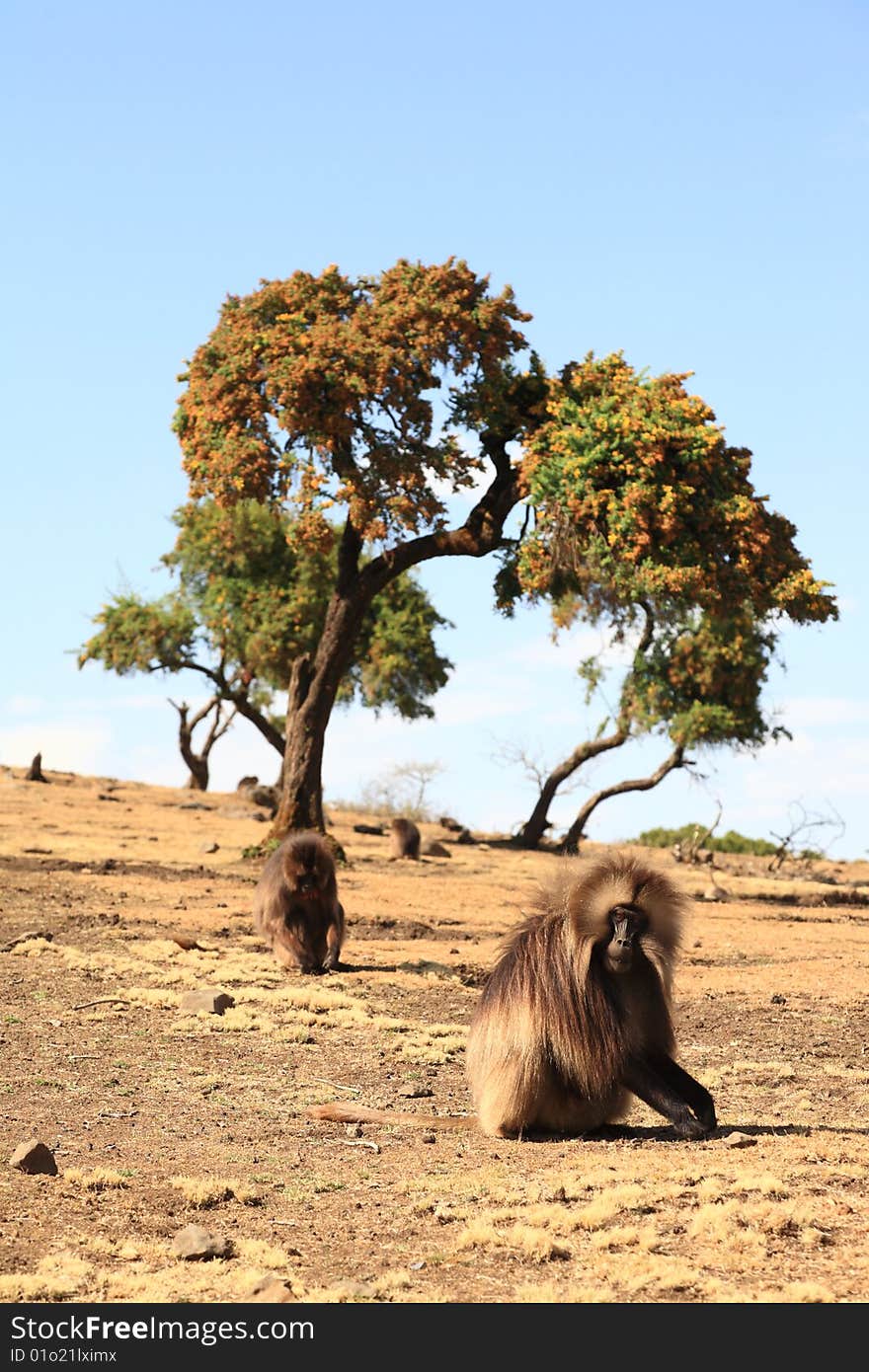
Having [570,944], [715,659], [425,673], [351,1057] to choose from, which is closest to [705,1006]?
[351,1057]

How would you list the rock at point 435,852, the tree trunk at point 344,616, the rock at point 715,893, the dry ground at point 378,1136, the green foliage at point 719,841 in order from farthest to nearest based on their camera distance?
1. the green foliage at point 719,841
2. the rock at point 435,852
3. the rock at point 715,893
4. the tree trunk at point 344,616
5. the dry ground at point 378,1136

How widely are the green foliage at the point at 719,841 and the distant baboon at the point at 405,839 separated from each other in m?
15.2

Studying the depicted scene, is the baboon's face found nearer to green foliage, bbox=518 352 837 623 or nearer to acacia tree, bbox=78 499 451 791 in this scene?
green foliage, bbox=518 352 837 623

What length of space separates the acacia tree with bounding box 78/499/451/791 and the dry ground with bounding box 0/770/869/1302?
58.3 ft

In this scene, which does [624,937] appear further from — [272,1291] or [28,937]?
[28,937]

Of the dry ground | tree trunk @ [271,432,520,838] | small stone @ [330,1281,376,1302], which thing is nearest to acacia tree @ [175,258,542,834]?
tree trunk @ [271,432,520,838]

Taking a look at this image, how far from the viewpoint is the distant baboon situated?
2800 cm

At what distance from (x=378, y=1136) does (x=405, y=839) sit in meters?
19.8

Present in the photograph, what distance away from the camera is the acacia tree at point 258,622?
3716 cm

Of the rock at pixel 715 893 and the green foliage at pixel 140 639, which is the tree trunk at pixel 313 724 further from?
the green foliage at pixel 140 639

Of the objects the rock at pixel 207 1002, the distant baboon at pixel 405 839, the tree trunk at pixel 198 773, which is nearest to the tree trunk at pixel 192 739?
the tree trunk at pixel 198 773

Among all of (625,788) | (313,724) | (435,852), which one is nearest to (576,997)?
(313,724)

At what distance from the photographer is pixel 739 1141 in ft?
24.1

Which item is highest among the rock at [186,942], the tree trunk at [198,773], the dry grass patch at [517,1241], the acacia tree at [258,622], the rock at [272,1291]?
the acacia tree at [258,622]
